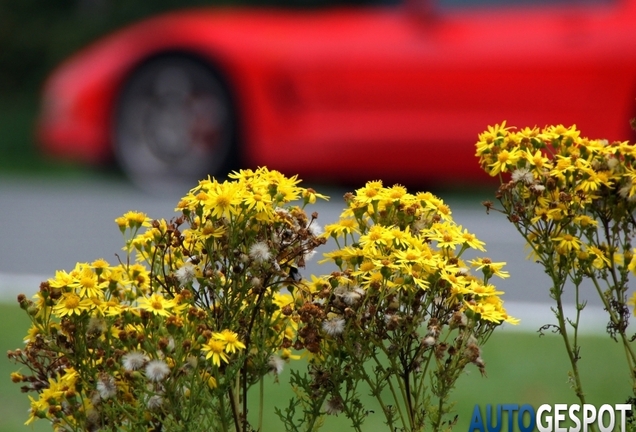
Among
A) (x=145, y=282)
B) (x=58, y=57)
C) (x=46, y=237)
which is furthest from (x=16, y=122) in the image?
(x=145, y=282)

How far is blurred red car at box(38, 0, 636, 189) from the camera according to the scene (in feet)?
23.2

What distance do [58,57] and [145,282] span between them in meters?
13.1

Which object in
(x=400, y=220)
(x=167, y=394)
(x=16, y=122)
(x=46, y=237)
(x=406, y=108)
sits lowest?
(x=167, y=394)

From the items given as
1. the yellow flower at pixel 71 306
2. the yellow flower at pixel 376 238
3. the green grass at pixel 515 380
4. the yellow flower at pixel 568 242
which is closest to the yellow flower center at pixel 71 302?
the yellow flower at pixel 71 306

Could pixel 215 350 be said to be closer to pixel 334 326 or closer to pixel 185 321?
pixel 185 321

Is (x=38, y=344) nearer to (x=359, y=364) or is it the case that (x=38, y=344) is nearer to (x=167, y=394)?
(x=167, y=394)

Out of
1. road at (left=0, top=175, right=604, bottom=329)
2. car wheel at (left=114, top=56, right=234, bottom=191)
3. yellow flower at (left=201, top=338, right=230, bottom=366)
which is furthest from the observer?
car wheel at (left=114, top=56, right=234, bottom=191)

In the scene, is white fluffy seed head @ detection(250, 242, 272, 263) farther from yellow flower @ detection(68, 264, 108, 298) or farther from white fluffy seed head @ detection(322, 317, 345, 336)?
yellow flower @ detection(68, 264, 108, 298)

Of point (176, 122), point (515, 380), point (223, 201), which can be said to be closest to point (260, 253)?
point (223, 201)

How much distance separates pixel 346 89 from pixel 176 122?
1288 millimetres

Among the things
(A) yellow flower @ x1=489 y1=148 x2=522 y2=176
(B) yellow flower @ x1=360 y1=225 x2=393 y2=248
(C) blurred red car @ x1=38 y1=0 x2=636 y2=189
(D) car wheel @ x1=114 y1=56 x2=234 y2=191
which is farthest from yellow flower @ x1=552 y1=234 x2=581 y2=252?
(D) car wheel @ x1=114 y1=56 x2=234 y2=191

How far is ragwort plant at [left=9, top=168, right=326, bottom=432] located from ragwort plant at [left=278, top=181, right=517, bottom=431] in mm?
83

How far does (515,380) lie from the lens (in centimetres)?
406

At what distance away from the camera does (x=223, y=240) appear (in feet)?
7.02
